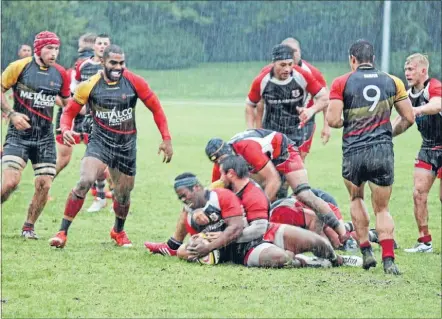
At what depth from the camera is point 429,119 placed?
11984 mm

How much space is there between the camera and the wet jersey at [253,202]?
991cm

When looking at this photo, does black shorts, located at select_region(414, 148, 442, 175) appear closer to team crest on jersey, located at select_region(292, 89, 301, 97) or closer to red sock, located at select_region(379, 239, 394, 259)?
team crest on jersey, located at select_region(292, 89, 301, 97)

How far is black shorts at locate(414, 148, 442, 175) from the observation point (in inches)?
469

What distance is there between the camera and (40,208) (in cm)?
1193

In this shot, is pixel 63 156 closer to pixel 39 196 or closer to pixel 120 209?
pixel 39 196

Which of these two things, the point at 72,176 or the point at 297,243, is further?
the point at 72,176

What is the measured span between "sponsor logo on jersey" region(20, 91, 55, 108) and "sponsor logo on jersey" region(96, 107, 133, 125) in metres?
0.97

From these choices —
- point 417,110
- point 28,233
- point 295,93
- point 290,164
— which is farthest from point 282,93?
point 28,233

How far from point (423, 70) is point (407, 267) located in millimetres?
2404

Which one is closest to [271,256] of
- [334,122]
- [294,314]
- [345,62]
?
[334,122]

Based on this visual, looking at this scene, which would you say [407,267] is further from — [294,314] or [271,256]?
[294,314]

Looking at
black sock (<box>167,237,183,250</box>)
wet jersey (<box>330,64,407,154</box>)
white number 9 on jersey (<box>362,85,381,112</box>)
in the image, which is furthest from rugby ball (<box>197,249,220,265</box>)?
white number 9 on jersey (<box>362,85,381,112</box>)

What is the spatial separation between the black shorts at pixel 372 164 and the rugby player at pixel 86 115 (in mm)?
4887

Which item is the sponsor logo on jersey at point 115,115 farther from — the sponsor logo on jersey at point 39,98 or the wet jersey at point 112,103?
the sponsor logo on jersey at point 39,98
